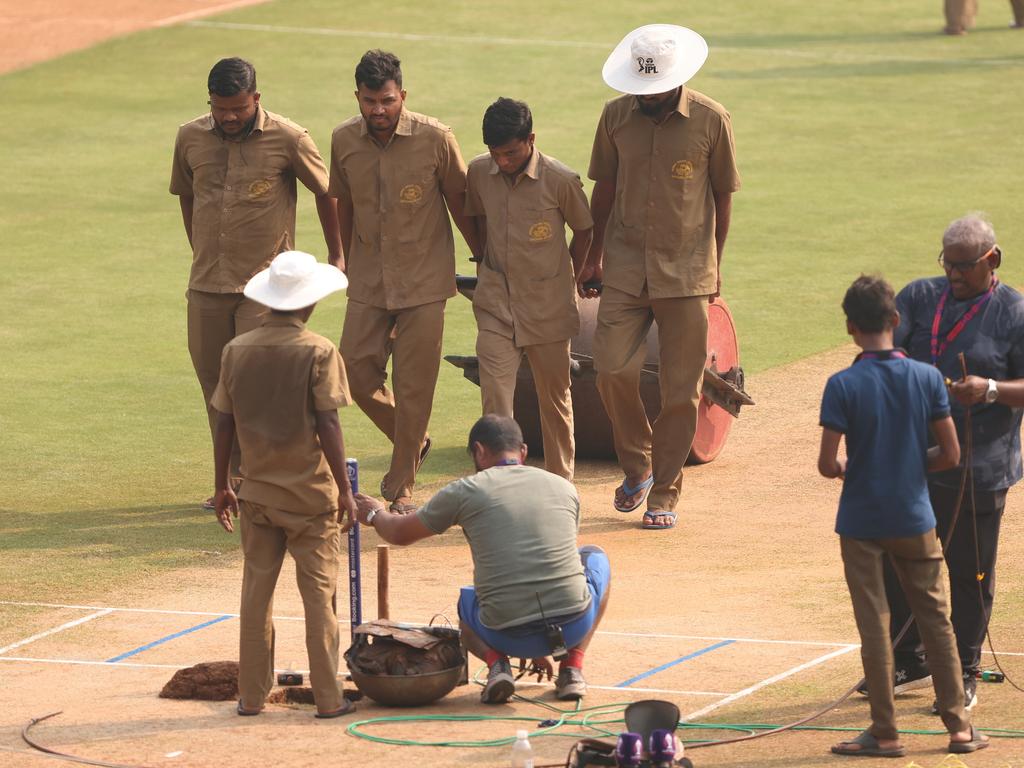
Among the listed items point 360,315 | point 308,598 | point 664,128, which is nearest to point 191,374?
point 360,315

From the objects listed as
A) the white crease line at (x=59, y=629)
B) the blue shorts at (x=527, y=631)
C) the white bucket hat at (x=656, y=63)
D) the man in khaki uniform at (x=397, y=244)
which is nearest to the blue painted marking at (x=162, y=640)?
the white crease line at (x=59, y=629)

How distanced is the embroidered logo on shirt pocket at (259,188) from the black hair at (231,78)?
1.82ft

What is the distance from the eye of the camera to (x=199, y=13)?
34.4 m

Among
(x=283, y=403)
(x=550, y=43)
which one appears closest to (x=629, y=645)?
(x=283, y=403)

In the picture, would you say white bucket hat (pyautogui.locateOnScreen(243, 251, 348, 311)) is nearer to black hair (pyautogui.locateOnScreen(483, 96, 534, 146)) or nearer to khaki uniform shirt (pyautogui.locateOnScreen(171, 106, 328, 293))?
black hair (pyautogui.locateOnScreen(483, 96, 534, 146))

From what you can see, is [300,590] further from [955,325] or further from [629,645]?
[955,325]

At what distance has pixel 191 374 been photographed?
15844mm

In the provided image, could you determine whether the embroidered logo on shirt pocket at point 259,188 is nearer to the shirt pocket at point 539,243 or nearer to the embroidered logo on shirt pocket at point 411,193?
the embroidered logo on shirt pocket at point 411,193

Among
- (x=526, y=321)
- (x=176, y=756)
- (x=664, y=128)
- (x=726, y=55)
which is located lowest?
(x=176, y=756)

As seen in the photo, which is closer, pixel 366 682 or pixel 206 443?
pixel 366 682

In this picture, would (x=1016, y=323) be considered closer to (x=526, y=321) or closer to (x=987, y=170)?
(x=526, y=321)

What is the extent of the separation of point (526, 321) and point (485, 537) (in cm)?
331

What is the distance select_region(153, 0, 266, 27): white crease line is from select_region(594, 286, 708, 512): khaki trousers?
22.9m

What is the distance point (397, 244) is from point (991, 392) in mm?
4613
